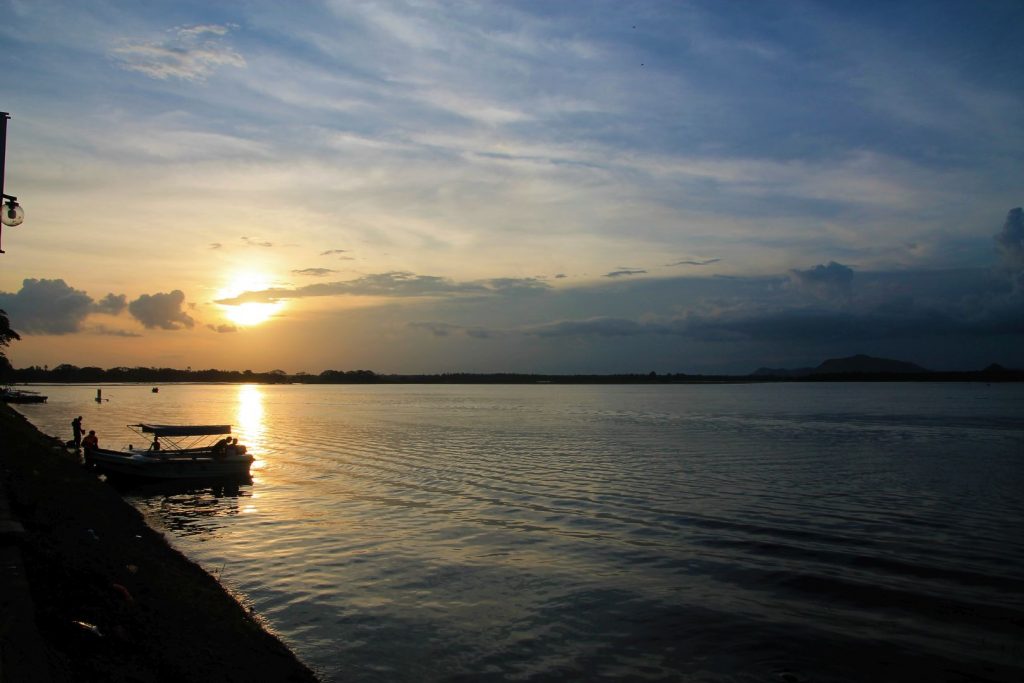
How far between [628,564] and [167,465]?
29.2 meters

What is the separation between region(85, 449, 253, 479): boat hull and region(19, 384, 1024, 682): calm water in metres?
1.95

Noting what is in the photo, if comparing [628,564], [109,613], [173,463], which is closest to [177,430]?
[173,463]

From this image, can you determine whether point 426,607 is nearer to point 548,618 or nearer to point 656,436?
point 548,618

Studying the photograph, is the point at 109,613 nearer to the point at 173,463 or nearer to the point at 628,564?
the point at 628,564

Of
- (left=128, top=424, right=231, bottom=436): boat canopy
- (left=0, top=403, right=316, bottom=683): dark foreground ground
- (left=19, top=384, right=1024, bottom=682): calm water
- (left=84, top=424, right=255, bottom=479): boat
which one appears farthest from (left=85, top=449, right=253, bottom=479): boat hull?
(left=0, top=403, right=316, bottom=683): dark foreground ground

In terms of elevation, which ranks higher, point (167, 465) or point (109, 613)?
point (109, 613)

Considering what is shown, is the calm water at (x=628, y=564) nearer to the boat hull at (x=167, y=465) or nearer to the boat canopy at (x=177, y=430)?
the boat hull at (x=167, y=465)

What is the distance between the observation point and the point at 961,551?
71.5 feet

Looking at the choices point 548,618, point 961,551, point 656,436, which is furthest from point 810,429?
point 548,618

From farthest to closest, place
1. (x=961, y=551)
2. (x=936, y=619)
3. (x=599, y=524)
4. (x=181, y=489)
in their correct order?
1. (x=181, y=489)
2. (x=599, y=524)
3. (x=961, y=551)
4. (x=936, y=619)

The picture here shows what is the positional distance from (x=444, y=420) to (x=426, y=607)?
251ft

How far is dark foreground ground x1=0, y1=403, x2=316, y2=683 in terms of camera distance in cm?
Answer: 896

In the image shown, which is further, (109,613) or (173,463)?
(173,463)

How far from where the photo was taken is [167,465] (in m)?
38.8
